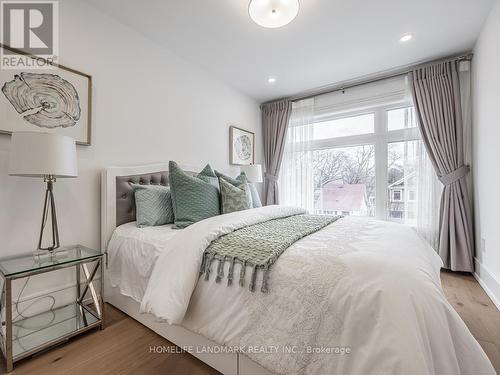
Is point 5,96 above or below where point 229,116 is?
below

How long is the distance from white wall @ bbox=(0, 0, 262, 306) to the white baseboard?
3.03 meters

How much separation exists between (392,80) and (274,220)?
260cm

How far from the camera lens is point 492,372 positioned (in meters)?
0.75

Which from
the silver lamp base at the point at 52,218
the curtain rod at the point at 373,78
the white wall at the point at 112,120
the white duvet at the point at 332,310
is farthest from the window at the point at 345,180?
the silver lamp base at the point at 52,218

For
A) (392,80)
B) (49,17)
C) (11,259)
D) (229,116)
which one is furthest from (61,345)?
(392,80)

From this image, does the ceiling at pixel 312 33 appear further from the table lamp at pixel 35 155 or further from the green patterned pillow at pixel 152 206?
the green patterned pillow at pixel 152 206

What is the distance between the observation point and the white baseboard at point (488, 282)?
185cm

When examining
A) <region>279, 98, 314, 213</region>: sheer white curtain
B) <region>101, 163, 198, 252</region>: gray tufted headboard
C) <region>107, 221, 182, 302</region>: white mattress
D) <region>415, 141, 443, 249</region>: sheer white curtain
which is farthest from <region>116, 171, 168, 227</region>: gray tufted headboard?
<region>415, 141, 443, 249</region>: sheer white curtain

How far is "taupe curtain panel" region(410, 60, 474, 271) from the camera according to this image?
2.47 meters

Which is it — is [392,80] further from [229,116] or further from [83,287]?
[83,287]

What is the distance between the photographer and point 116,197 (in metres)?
1.89

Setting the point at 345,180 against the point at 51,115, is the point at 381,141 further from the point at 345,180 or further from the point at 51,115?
the point at 51,115

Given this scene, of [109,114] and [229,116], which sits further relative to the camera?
[229,116]

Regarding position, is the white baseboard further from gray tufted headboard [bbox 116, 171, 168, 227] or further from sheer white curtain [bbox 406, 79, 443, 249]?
gray tufted headboard [bbox 116, 171, 168, 227]
